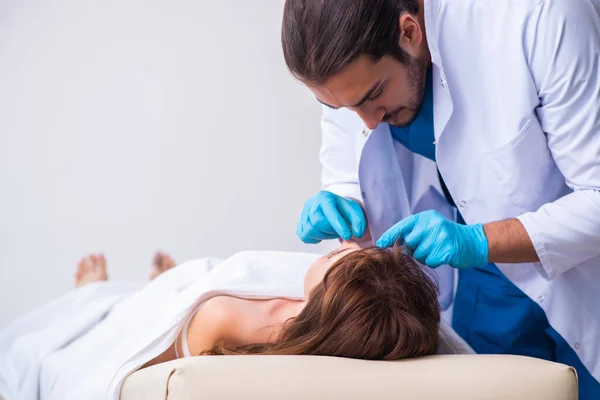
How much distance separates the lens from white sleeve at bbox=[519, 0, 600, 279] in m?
1.38

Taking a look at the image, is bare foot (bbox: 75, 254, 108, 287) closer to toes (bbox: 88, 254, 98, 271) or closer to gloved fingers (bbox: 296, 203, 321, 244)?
toes (bbox: 88, 254, 98, 271)

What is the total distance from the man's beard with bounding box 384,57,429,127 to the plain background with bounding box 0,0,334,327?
145cm

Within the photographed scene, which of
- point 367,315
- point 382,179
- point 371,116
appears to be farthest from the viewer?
point 382,179

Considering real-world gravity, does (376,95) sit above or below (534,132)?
above

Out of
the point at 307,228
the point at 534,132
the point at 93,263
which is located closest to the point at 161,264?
the point at 93,263

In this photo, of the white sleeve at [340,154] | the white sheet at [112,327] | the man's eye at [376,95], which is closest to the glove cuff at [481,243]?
the white sheet at [112,327]

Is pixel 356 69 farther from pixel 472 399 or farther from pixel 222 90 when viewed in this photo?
pixel 222 90

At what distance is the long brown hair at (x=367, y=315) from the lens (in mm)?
1267

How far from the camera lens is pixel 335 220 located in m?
1.60

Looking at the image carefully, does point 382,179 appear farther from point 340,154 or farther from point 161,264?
point 161,264

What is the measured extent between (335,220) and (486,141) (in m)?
0.40

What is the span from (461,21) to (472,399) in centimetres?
85

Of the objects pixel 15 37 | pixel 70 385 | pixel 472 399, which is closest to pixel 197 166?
pixel 15 37

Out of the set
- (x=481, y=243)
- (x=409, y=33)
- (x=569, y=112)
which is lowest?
(x=481, y=243)
